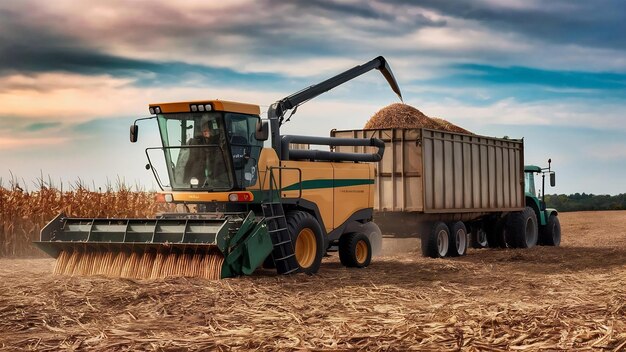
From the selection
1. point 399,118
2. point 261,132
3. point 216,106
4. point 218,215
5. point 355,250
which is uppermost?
point 399,118

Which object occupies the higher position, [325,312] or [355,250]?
[355,250]

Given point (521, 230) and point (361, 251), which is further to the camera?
point (521, 230)

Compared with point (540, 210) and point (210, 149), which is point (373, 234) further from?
point (540, 210)

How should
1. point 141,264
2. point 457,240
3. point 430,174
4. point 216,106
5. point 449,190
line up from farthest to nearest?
point 457,240, point 449,190, point 430,174, point 216,106, point 141,264

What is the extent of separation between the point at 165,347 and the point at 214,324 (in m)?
1.35

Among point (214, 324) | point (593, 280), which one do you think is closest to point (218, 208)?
point (214, 324)

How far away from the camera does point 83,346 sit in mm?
8164

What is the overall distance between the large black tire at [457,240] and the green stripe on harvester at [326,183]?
146 inches

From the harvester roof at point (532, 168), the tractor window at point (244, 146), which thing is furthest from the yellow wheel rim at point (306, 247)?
the harvester roof at point (532, 168)

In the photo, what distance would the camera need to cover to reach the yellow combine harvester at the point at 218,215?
12.5 meters

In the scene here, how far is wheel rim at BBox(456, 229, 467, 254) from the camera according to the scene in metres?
19.7

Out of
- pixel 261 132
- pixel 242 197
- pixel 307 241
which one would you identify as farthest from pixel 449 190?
pixel 261 132

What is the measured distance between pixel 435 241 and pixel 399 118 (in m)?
4.21

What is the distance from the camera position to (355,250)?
15727mm
